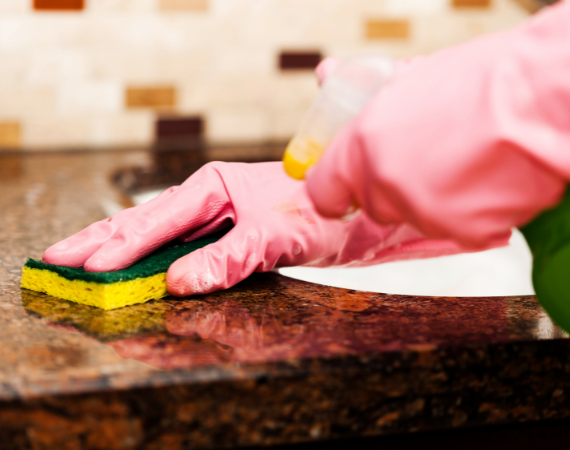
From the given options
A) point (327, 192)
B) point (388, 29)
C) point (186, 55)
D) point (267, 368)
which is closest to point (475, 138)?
point (327, 192)

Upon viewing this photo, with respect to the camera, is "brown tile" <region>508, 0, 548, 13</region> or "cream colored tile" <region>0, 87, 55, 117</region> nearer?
"cream colored tile" <region>0, 87, 55, 117</region>

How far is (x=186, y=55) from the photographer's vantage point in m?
1.37

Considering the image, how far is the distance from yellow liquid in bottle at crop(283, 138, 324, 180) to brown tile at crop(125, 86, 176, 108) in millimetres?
1031

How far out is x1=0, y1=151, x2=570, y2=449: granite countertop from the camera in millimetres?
368

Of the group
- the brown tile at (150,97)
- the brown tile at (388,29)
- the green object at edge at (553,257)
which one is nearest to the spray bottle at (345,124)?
the green object at edge at (553,257)

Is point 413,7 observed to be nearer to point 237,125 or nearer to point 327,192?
point 237,125

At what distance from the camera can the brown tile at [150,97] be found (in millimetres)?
1354

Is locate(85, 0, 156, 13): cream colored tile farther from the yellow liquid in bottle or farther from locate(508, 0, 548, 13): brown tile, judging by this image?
the yellow liquid in bottle

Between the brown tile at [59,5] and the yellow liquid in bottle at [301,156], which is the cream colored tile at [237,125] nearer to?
the brown tile at [59,5]

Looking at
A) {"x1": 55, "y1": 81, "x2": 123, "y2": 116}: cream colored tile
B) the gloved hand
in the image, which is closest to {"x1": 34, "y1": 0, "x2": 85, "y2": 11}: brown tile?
{"x1": 55, "y1": 81, "x2": 123, "y2": 116}: cream colored tile

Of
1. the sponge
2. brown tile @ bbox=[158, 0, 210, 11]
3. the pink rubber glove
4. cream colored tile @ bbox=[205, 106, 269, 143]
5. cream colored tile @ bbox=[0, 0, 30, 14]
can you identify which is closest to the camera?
the pink rubber glove

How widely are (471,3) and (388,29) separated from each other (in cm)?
24

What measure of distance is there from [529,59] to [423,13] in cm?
127

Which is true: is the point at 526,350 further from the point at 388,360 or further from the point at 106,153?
the point at 106,153
